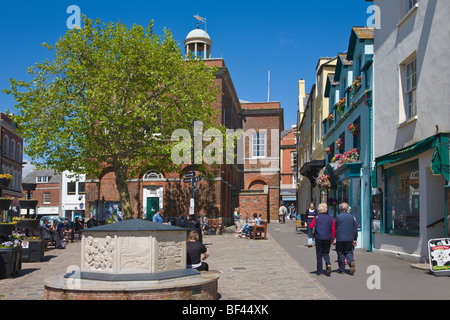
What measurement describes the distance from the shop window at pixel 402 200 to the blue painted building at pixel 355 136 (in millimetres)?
1728

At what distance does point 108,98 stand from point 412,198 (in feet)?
56.0

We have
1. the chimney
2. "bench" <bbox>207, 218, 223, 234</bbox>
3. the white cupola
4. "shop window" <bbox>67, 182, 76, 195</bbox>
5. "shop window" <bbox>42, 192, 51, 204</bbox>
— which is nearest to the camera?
"bench" <bbox>207, 218, 223, 234</bbox>

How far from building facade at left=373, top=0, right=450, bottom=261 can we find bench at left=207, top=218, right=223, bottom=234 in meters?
17.0

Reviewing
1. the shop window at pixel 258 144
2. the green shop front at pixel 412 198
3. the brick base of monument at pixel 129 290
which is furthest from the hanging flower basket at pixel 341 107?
the shop window at pixel 258 144

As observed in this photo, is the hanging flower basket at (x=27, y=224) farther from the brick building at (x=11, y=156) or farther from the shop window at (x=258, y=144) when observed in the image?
the shop window at (x=258, y=144)

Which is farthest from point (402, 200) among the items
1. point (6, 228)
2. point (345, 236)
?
point (6, 228)

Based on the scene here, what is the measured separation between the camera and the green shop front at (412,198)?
12.4 m

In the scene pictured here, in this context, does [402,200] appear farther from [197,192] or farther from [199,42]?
[199,42]

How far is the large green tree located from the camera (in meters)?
26.0

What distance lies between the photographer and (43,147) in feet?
85.6

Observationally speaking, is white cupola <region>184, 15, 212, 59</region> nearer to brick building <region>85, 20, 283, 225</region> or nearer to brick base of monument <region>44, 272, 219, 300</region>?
brick building <region>85, 20, 283, 225</region>

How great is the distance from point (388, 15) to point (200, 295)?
1283 centimetres

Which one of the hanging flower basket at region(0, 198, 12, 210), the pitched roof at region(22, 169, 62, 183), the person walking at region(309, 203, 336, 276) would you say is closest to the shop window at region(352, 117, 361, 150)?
the person walking at region(309, 203, 336, 276)

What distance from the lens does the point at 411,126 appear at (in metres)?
14.6
